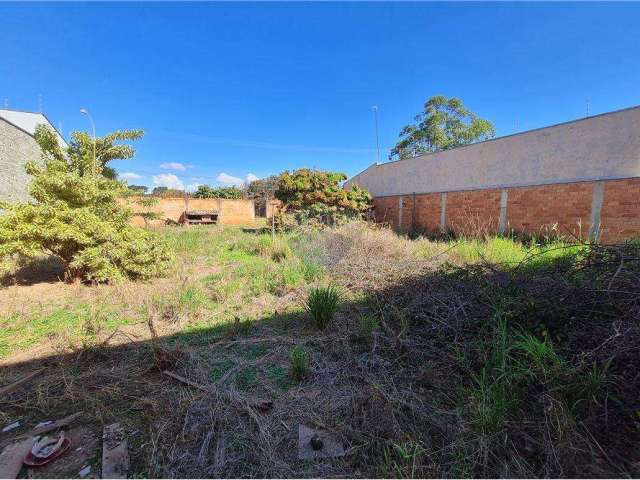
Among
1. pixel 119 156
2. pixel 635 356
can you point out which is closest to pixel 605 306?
pixel 635 356

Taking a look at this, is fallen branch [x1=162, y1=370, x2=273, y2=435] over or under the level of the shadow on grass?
under

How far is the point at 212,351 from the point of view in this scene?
3039 millimetres

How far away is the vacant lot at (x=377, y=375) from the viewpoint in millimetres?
1639

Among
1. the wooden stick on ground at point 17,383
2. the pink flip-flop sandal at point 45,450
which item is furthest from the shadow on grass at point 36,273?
the pink flip-flop sandal at point 45,450

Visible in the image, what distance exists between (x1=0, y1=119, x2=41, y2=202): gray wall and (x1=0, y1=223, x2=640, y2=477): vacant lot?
33.8ft

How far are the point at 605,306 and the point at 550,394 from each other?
1.02m

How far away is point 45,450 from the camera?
174 centimetres

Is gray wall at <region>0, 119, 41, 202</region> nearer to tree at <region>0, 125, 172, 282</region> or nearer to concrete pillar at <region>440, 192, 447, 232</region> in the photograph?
tree at <region>0, 125, 172, 282</region>

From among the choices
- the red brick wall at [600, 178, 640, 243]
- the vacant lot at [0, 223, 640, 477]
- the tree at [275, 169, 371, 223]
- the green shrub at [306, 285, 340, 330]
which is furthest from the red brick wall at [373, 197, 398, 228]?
the green shrub at [306, 285, 340, 330]

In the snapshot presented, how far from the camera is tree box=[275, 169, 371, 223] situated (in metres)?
12.0

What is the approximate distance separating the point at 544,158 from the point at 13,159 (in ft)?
63.2

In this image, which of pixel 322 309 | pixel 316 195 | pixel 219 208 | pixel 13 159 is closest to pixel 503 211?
pixel 316 195

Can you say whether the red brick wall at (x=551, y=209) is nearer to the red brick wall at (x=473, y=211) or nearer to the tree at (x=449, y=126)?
the red brick wall at (x=473, y=211)

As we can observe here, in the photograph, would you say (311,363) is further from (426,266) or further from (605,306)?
(426,266)
